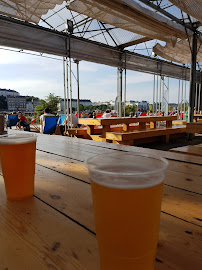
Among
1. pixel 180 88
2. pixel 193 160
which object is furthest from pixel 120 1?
pixel 180 88

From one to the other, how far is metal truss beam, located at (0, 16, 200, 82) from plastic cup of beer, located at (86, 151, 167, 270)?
500cm

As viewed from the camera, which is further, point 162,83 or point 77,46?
point 162,83

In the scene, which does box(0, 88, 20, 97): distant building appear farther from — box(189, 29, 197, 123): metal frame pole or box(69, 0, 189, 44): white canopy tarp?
box(69, 0, 189, 44): white canopy tarp

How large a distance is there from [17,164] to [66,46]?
5490 millimetres

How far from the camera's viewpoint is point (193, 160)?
100cm

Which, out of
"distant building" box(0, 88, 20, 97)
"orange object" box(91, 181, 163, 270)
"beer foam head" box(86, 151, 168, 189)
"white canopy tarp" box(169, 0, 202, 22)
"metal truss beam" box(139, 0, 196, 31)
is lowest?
"orange object" box(91, 181, 163, 270)

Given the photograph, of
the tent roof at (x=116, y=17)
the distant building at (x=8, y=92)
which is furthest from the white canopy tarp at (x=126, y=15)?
the distant building at (x=8, y=92)

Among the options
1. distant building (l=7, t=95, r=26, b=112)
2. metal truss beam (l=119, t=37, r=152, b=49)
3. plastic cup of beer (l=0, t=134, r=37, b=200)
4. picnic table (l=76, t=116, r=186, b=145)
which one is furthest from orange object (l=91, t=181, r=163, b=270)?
distant building (l=7, t=95, r=26, b=112)

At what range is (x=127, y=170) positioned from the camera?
12.3 inches

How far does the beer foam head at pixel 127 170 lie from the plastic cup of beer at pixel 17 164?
0.83 ft

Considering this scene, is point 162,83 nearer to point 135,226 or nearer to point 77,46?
point 77,46

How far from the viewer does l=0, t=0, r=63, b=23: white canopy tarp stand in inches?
107

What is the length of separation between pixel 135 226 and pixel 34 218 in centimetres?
28

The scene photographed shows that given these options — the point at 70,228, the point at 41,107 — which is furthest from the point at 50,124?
the point at 41,107
